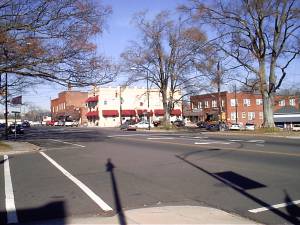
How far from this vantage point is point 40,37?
78.4 ft

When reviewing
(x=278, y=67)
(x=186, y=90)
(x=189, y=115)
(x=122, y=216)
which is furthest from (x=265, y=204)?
(x=189, y=115)

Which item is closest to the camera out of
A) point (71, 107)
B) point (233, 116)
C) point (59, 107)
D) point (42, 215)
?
point (42, 215)

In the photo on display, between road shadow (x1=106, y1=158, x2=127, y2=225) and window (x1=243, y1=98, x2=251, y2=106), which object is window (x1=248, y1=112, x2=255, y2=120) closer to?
window (x1=243, y1=98, x2=251, y2=106)

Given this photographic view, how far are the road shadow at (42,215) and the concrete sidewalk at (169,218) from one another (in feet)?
0.31

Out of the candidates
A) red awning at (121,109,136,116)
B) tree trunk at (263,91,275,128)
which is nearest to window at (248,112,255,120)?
red awning at (121,109,136,116)

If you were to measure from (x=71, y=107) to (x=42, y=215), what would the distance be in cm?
13087

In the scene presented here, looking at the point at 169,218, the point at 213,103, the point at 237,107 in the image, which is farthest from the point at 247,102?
the point at 169,218

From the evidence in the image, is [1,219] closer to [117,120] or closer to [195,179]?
Answer: [195,179]

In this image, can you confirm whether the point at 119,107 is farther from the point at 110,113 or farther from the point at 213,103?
the point at 213,103

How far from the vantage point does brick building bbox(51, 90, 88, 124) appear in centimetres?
13112

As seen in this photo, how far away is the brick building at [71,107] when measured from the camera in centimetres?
13112

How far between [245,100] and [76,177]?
308 ft

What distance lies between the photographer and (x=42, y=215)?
28.7 ft

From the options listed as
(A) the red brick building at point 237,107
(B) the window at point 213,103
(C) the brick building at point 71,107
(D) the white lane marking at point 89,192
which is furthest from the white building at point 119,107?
(D) the white lane marking at point 89,192
